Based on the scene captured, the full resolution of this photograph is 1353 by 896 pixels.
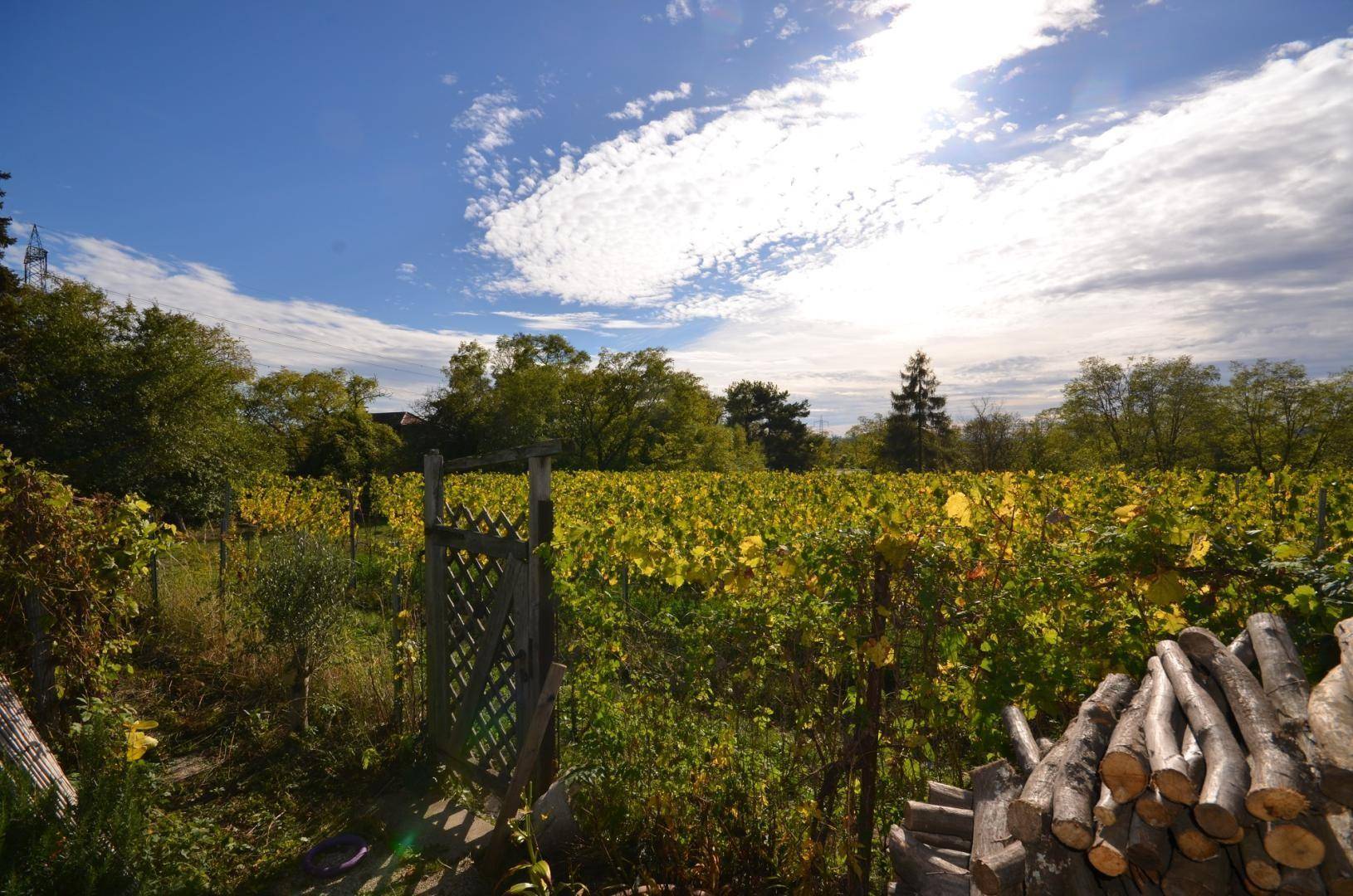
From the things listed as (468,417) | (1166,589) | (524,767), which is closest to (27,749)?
(524,767)

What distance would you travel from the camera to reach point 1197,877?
4.97 feet

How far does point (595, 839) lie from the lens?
3.22m

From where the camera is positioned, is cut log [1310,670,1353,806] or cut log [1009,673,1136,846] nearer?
cut log [1310,670,1353,806]

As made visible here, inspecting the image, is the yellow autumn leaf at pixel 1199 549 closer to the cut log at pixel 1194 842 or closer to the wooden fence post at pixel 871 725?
the wooden fence post at pixel 871 725

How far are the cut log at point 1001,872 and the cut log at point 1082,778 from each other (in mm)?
180

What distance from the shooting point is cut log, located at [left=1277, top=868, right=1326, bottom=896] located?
137 cm

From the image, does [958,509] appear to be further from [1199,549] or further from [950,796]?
[950,796]

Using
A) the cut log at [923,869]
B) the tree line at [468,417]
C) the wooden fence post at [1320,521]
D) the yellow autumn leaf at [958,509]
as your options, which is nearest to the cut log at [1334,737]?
the cut log at [923,869]

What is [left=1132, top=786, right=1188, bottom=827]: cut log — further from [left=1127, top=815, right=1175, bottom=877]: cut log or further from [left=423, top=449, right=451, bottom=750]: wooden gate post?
[left=423, top=449, right=451, bottom=750]: wooden gate post

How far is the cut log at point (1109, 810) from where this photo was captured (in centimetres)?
157

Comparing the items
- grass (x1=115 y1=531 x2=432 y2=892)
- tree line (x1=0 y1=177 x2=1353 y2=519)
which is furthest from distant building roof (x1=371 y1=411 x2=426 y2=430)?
grass (x1=115 y1=531 x2=432 y2=892)

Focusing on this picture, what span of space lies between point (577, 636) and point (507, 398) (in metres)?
29.3

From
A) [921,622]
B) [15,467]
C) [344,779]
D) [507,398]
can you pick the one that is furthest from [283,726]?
[507,398]

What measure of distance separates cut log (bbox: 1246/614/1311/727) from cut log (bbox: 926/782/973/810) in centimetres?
99
